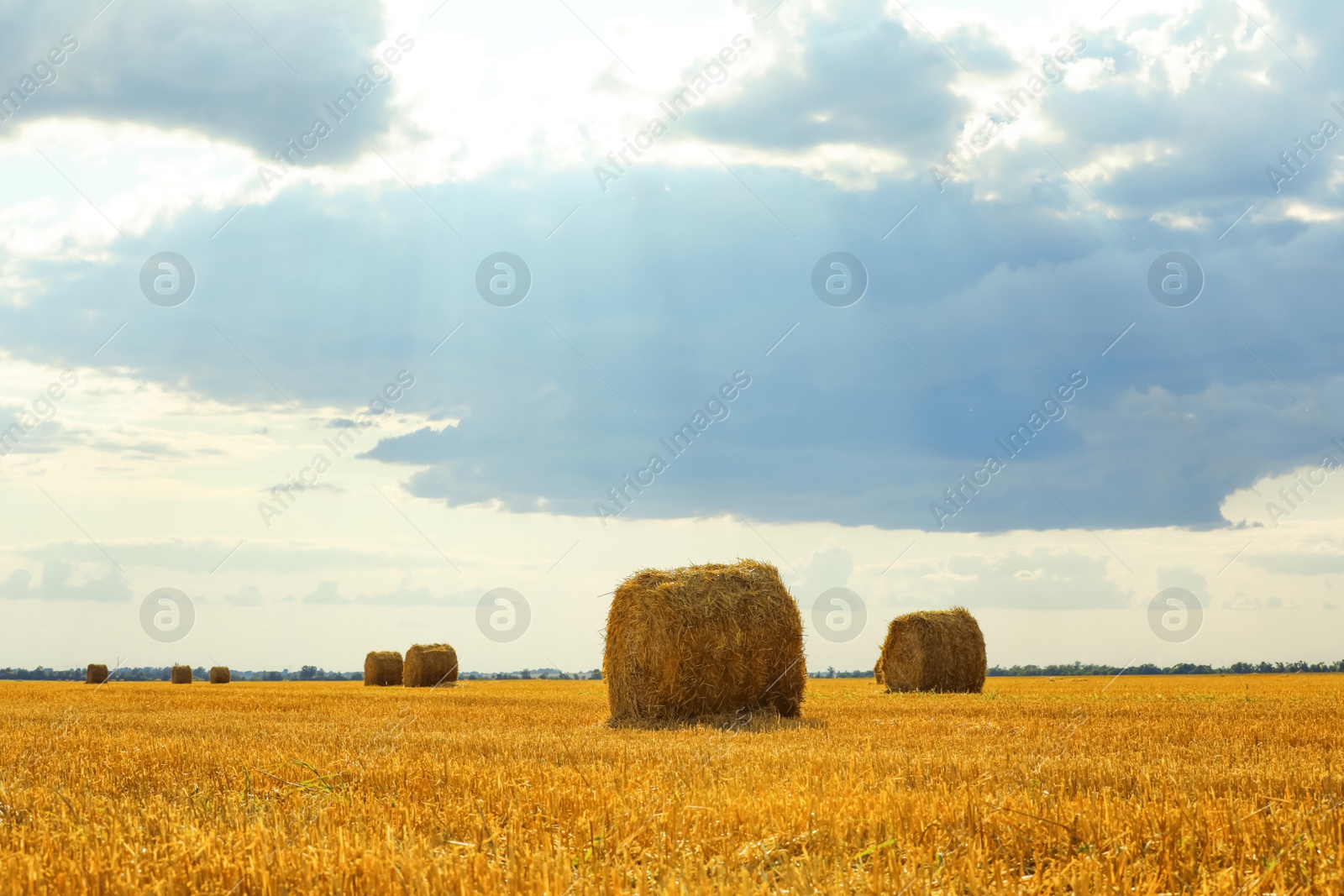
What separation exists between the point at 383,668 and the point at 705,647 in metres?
28.8

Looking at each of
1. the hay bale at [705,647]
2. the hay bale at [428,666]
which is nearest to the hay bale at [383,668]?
the hay bale at [428,666]

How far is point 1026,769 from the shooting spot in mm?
6246

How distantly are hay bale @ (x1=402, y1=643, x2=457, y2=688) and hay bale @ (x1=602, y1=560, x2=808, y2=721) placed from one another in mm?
25224

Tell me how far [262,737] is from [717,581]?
676cm

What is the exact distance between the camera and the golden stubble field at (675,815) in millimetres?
3516

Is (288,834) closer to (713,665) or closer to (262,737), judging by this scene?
(262,737)

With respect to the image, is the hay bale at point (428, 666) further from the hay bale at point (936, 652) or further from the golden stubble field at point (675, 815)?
the golden stubble field at point (675, 815)

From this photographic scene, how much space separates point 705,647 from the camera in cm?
1375

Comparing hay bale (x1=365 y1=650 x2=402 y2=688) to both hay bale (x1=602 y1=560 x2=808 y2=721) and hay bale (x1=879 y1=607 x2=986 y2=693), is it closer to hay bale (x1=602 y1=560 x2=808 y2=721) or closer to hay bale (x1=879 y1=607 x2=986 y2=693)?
hay bale (x1=879 y1=607 x2=986 y2=693)

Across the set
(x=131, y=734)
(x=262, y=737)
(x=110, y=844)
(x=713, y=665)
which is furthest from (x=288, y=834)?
(x=713, y=665)

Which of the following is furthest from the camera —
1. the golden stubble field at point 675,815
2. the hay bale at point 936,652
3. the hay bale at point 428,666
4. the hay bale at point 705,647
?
the hay bale at point 428,666

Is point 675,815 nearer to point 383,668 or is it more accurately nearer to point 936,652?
point 936,652

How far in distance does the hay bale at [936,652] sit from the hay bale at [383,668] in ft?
71.8

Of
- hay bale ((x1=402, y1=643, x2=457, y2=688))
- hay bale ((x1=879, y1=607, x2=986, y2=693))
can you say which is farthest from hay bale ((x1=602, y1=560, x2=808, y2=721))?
hay bale ((x1=402, y1=643, x2=457, y2=688))
